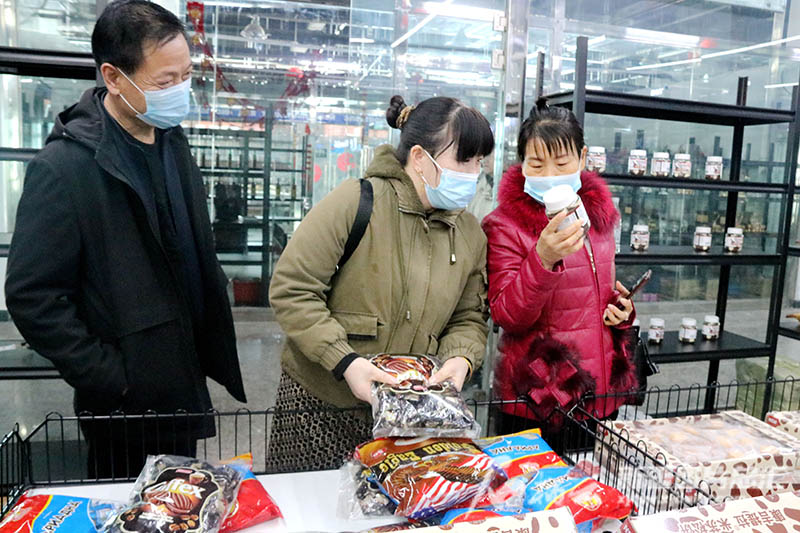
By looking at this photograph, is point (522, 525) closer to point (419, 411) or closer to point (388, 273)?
point (419, 411)

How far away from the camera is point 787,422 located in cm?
149

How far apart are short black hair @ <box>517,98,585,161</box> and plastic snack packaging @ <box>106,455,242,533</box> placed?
3.88 feet

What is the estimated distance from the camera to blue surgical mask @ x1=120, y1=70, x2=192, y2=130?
1.57m

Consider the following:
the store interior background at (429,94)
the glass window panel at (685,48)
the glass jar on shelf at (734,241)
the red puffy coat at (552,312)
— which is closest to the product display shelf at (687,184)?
the glass jar on shelf at (734,241)

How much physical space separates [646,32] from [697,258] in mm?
1698

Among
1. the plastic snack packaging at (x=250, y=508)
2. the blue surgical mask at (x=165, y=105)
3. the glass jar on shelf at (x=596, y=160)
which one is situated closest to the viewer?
the plastic snack packaging at (x=250, y=508)

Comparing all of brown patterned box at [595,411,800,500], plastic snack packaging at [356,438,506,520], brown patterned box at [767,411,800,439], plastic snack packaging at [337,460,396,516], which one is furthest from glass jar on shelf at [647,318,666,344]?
plastic snack packaging at [337,460,396,516]

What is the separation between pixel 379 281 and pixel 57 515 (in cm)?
83

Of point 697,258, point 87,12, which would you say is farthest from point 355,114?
point 697,258

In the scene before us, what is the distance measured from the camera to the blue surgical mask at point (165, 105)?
157 cm

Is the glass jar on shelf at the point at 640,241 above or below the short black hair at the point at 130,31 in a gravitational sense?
below

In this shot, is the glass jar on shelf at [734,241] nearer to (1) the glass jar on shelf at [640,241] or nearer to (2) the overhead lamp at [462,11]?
(1) the glass jar on shelf at [640,241]

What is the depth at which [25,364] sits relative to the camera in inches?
93.3

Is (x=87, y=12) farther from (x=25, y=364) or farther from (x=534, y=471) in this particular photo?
(x=534, y=471)
